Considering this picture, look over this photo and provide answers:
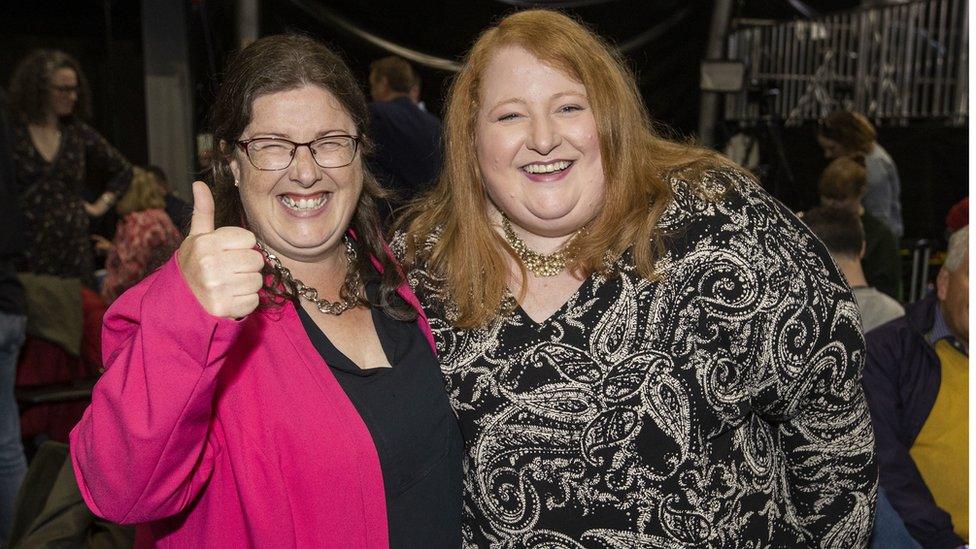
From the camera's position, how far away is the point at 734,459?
61.4 inches

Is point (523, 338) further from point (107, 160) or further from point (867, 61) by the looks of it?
point (867, 61)

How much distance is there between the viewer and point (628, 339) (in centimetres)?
155

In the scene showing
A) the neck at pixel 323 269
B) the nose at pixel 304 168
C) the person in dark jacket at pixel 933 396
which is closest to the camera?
the nose at pixel 304 168

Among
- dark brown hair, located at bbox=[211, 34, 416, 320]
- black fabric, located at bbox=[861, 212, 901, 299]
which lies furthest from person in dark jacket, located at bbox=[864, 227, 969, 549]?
black fabric, located at bbox=[861, 212, 901, 299]

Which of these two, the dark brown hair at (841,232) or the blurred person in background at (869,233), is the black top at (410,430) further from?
the blurred person in background at (869,233)

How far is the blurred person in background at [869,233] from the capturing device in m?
4.59

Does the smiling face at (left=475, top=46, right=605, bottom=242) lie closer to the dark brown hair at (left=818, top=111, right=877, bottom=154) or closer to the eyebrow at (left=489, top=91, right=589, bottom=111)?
the eyebrow at (left=489, top=91, right=589, bottom=111)

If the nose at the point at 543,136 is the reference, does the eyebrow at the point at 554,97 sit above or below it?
above

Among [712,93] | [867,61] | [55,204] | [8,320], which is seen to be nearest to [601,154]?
[8,320]

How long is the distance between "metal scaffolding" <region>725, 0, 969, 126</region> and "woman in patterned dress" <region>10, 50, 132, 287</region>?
5576mm

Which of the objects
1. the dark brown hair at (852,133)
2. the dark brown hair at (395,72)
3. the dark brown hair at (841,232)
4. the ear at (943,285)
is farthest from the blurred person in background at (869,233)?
the dark brown hair at (395,72)

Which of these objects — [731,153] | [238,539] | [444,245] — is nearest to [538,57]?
[444,245]

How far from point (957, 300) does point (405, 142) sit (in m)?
1.96

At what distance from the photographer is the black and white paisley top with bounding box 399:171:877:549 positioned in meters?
1.52
